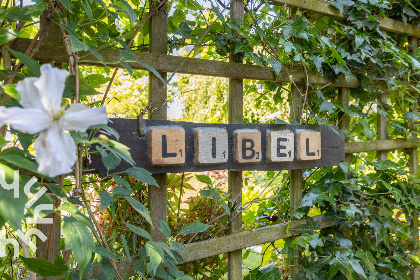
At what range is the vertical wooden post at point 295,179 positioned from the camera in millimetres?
1436

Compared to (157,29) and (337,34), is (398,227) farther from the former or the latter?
(157,29)

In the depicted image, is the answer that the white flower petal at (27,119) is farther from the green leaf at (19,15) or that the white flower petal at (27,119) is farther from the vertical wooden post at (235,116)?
the vertical wooden post at (235,116)

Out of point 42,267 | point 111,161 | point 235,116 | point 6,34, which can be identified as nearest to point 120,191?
point 111,161

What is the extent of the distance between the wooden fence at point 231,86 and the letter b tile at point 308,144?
114 millimetres

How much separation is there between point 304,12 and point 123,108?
5.66 feet

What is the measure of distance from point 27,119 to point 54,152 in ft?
0.12

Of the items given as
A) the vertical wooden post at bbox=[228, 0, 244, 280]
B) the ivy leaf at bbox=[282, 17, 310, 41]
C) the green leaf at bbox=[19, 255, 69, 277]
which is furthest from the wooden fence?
the green leaf at bbox=[19, 255, 69, 277]

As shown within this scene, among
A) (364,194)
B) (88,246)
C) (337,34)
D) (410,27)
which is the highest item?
(410,27)

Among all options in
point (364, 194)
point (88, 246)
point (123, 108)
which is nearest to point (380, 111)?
point (364, 194)

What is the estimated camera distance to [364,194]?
5.22 ft

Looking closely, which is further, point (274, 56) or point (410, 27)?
point (410, 27)

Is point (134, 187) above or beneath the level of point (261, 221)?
above

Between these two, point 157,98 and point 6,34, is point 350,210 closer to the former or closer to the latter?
point 157,98

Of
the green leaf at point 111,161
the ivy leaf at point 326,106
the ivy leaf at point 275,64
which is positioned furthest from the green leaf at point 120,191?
the ivy leaf at point 326,106
